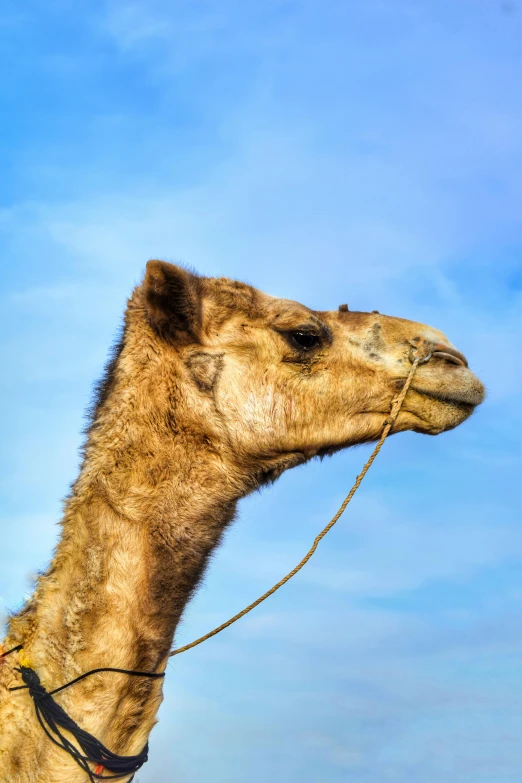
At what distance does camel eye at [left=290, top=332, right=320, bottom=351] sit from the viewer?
5.49m

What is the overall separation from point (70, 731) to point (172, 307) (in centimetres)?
246

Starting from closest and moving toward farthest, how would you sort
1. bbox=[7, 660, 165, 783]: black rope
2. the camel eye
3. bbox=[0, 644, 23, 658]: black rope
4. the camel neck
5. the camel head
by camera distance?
bbox=[7, 660, 165, 783]: black rope < the camel neck < bbox=[0, 644, 23, 658]: black rope < the camel head < the camel eye

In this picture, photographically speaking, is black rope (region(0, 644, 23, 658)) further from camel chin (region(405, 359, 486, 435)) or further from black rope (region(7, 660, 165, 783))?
camel chin (region(405, 359, 486, 435))

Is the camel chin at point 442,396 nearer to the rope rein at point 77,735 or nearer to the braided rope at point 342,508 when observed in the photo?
the braided rope at point 342,508

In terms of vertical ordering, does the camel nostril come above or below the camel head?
above

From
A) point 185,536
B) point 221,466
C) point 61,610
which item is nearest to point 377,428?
point 221,466

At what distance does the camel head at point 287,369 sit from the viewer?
5.19 m

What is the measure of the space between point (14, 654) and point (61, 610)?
1.38 ft

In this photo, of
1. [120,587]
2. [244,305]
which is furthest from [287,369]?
[120,587]

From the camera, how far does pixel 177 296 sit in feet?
17.2

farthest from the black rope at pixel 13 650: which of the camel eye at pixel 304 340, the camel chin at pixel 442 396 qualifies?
the camel chin at pixel 442 396

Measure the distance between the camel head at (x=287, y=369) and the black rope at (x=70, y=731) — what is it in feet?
5.18

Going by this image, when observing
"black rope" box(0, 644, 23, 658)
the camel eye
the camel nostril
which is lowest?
"black rope" box(0, 644, 23, 658)

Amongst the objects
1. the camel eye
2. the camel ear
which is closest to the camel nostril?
the camel eye
